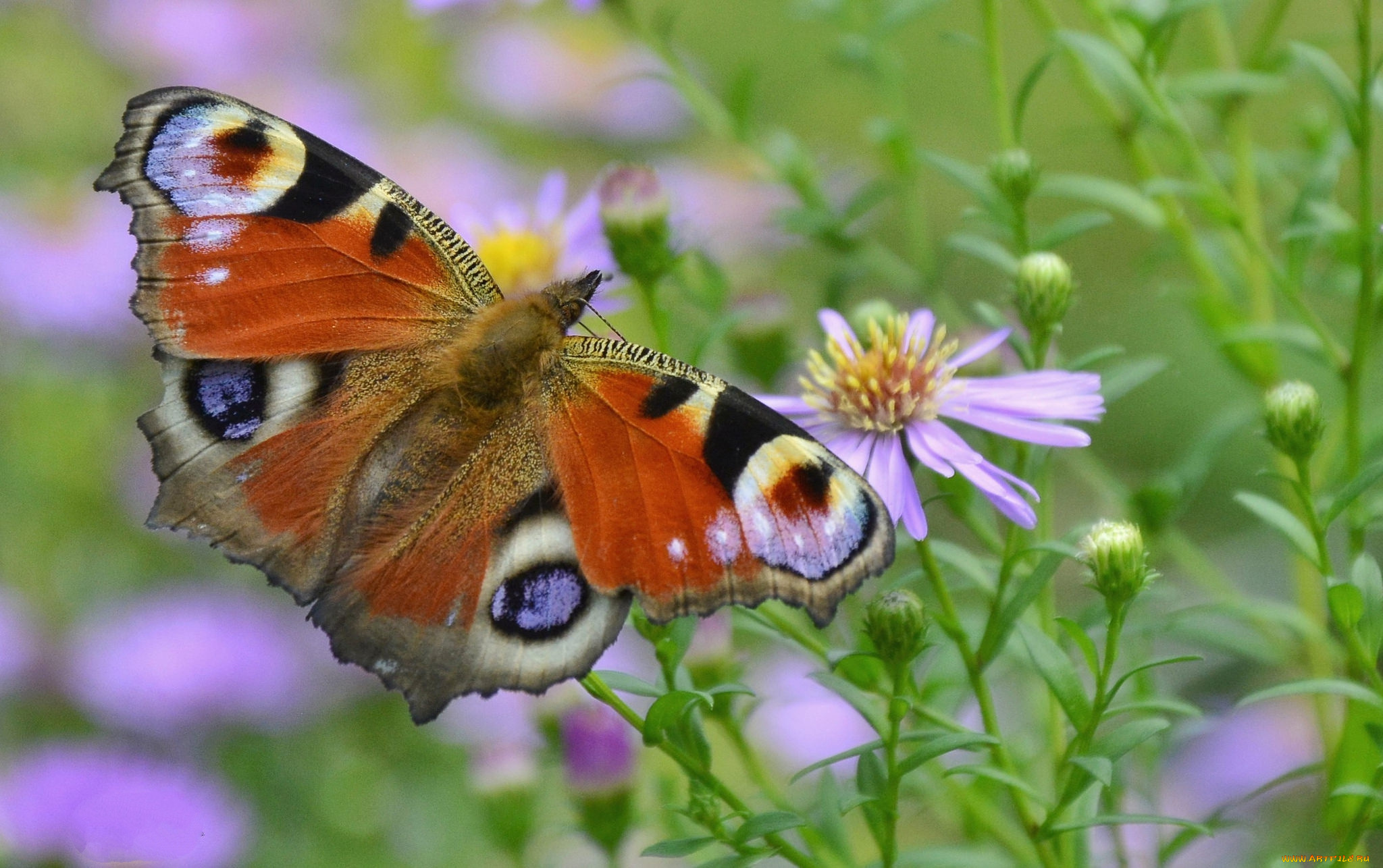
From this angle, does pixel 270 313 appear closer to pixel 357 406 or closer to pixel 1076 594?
pixel 357 406

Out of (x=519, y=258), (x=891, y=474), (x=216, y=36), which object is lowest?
(x=891, y=474)

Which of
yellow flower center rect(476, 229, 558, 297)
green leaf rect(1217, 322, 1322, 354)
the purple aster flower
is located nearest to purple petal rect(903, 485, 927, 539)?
the purple aster flower

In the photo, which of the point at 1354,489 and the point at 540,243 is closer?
the point at 1354,489

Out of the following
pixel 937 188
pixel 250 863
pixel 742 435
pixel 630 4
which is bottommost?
pixel 250 863

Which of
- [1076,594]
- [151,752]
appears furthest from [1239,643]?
[151,752]

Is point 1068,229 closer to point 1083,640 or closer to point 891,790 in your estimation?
point 1083,640

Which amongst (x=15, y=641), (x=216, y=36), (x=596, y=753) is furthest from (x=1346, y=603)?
(x=216, y=36)

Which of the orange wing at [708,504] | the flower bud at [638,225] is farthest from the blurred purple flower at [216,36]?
the orange wing at [708,504]

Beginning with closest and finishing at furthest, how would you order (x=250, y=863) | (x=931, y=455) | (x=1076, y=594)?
(x=931, y=455) → (x=250, y=863) → (x=1076, y=594)
